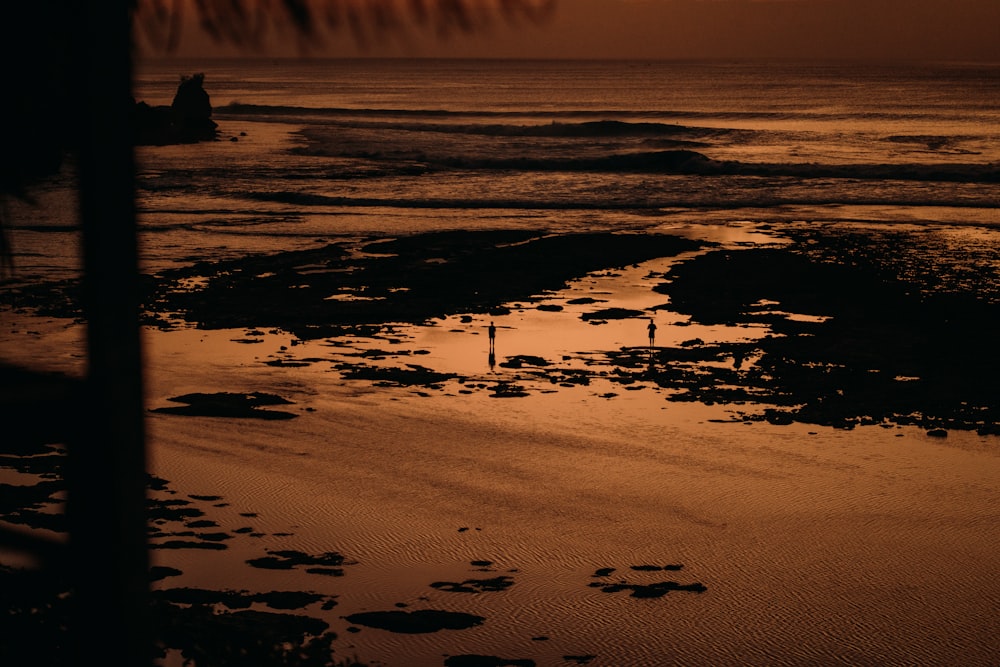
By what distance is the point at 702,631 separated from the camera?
244 inches

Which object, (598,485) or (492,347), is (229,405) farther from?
(598,485)

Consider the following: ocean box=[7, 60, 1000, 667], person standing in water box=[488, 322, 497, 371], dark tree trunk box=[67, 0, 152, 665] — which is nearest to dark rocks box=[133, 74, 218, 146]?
ocean box=[7, 60, 1000, 667]

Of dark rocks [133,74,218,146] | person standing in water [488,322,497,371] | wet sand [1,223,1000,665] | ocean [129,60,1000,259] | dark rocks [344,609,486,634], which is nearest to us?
dark rocks [344,609,486,634]

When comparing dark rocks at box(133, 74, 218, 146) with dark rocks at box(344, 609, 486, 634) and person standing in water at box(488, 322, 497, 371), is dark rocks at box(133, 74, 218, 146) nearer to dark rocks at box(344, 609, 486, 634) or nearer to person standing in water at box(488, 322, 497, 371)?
person standing in water at box(488, 322, 497, 371)

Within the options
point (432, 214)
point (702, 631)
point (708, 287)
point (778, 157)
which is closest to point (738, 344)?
point (708, 287)

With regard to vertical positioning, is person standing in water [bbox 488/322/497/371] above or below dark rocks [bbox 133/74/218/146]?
below

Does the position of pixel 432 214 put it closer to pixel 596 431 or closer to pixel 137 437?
pixel 596 431

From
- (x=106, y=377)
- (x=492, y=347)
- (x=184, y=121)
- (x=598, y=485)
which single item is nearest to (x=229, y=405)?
(x=492, y=347)

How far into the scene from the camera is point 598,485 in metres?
8.52

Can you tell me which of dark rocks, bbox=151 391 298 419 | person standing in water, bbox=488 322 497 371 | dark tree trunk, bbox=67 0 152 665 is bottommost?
dark rocks, bbox=151 391 298 419

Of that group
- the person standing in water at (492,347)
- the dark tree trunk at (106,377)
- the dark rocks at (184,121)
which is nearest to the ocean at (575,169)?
the dark tree trunk at (106,377)

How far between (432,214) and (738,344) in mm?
15109

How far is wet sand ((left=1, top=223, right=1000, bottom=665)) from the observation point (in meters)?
6.28

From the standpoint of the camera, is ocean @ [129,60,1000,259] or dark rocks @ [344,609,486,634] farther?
ocean @ [129,60,1000,259]
